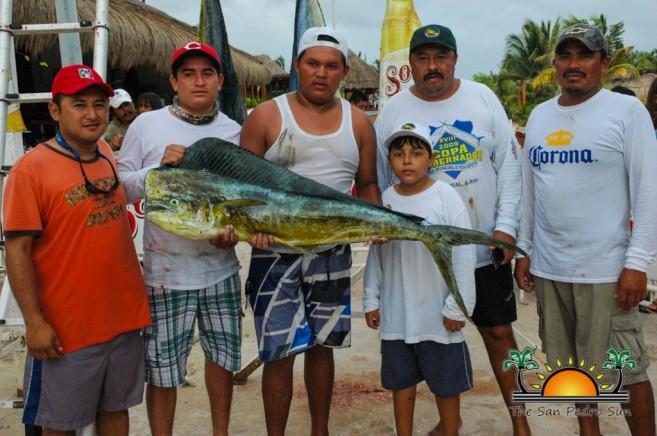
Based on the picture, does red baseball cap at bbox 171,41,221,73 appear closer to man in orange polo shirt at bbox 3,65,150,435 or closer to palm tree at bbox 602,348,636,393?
man in orange polo shirt at bbox 3,65,150,435

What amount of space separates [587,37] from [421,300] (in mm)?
1264

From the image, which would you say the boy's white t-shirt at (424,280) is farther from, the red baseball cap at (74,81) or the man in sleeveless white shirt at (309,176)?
the red baseball cap at (74,81)

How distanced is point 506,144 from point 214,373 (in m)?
1.64

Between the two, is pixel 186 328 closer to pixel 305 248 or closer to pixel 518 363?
pixel 305 248

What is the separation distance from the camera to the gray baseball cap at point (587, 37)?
210 cm

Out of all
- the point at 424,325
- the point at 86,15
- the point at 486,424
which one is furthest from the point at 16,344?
the point at 86,15

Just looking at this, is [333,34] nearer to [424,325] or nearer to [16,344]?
[424,325]

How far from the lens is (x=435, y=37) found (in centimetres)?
225

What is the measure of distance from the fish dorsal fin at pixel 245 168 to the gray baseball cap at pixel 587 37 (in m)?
1.00

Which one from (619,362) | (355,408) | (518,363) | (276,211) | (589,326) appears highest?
Answer: (276,211)

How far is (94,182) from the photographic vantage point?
6.09ft

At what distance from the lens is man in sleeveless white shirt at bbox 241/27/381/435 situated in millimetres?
2170

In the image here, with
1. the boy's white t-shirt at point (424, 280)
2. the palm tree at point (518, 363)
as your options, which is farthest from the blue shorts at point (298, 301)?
the palm tree at point (518, 363)

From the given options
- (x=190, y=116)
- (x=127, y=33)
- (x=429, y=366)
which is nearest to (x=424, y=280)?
(x=429, y=366)
